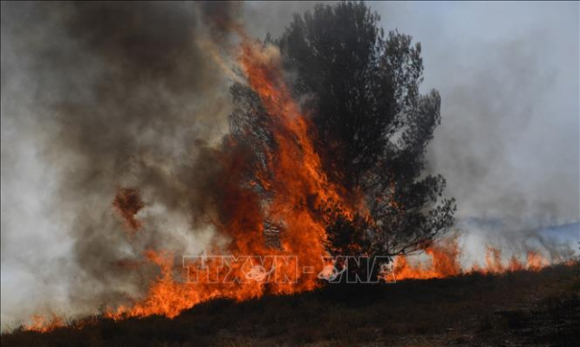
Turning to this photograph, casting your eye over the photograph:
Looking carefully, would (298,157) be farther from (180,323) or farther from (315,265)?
(180,323)

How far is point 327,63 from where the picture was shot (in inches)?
725

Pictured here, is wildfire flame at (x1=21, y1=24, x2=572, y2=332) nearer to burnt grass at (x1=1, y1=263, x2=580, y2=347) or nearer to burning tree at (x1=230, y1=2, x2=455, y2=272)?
burning tree at (x1=230, y1=2, x2=455, y2=272)

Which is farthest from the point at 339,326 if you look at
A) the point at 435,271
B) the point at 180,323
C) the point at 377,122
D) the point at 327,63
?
the point at 435,271

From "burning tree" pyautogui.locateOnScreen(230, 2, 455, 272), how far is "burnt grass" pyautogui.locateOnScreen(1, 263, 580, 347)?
274cm

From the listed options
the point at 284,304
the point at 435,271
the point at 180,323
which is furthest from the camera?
the point at 435,271

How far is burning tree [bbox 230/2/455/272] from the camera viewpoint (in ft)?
59.6

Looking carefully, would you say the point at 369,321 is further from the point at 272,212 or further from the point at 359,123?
the point at 359,123

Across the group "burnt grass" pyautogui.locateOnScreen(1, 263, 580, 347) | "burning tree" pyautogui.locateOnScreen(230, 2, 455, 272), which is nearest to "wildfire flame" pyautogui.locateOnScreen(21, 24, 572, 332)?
"burning tree" pyautogui.locateOnScreen(230, 2, 455, 272)

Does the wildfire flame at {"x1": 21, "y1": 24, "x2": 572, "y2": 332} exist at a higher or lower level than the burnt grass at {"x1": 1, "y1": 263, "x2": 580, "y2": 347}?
higher

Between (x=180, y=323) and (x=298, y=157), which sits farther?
(x=298, y=157)

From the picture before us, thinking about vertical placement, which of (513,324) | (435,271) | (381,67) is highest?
(381,67)

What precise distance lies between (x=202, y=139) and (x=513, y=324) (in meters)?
14.0

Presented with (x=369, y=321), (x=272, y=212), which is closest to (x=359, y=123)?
(x=272, y=212)

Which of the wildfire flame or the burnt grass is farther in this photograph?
the wildfire flame
